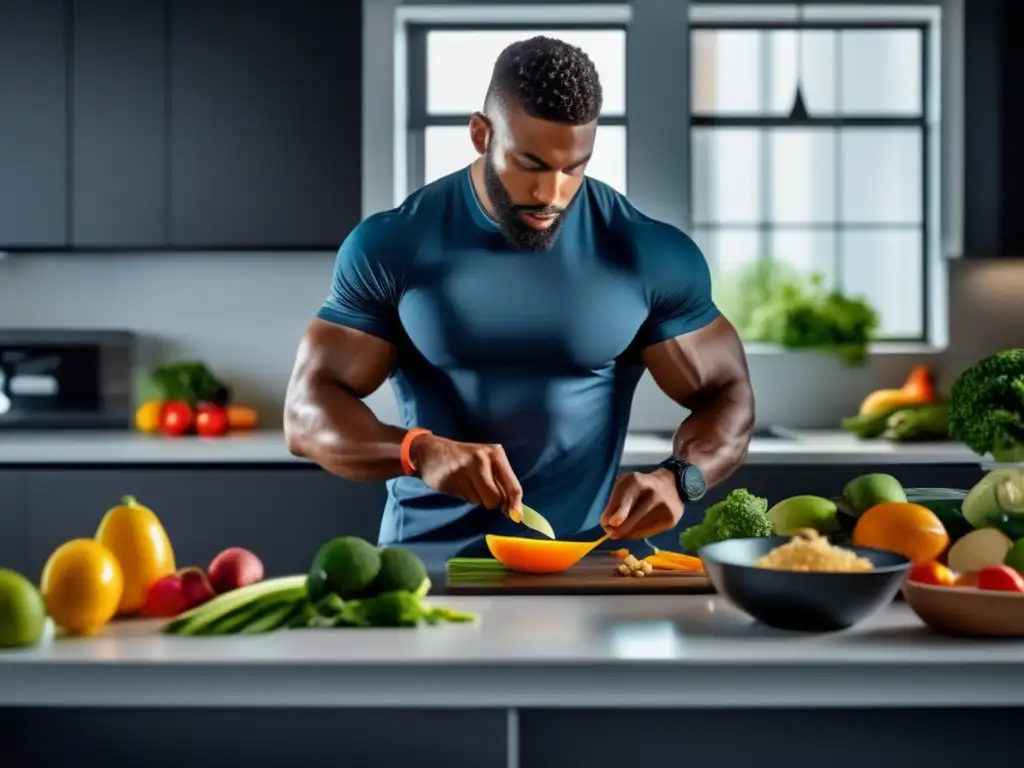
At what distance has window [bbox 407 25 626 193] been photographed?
15.2 feet

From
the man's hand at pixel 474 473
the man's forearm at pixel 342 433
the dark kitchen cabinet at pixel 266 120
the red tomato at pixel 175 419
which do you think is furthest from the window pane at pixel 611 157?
the man's hand at pixel 474 473

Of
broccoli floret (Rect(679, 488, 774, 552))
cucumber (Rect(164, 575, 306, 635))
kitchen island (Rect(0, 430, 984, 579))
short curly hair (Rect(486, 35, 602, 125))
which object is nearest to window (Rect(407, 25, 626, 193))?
kitchen island (Rect(0, 430, 984, 579))

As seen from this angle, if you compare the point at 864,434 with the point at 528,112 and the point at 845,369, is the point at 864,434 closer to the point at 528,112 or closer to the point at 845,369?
the point at 845,369

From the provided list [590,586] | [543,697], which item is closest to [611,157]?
[590,586]

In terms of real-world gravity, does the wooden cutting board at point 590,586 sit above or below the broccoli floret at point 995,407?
below

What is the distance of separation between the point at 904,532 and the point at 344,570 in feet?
2.65

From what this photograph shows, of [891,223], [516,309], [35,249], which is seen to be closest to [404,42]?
[35,249]

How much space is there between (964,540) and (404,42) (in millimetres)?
3214

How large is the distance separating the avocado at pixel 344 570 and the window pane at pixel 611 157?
3130 mm

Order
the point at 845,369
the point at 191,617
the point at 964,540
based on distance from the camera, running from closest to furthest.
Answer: the point at 191,617
the point at 964,540
the point at 845,369

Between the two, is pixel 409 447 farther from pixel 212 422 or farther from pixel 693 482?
pixel 212 422

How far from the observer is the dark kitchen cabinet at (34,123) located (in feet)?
13.6

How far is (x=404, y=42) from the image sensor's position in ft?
15.1

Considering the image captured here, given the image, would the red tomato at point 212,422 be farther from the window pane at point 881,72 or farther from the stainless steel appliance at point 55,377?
the window pane at point 881,72
